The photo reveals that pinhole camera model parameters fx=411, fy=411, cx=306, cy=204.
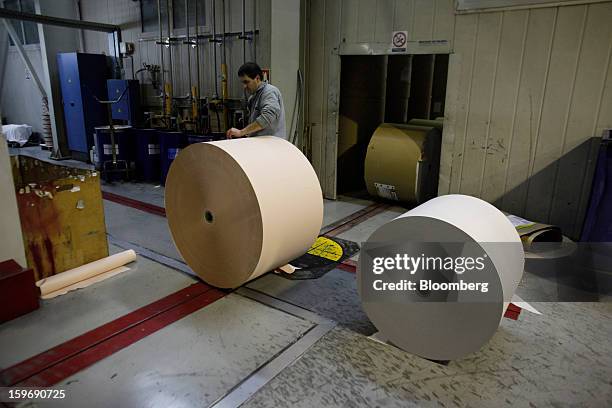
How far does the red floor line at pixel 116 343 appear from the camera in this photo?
1.96m

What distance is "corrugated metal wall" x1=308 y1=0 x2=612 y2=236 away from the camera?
136 inches

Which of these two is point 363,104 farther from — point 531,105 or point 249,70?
point 249,70

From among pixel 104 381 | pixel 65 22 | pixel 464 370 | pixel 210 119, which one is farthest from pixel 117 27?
pixel 464 370

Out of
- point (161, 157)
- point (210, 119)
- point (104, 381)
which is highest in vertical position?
point (210, 119)

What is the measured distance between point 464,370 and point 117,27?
24.4ft

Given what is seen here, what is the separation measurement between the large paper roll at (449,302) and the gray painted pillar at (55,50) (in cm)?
706

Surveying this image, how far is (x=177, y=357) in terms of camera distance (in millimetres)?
2105

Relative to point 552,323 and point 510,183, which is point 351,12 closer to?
point 510,183

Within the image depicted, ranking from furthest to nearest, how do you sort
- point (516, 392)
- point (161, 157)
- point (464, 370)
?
point (161, 157)
point (464, 370)
point (516, 392)

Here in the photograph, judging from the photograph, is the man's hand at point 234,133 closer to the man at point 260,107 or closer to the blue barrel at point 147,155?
the man at point 260,107

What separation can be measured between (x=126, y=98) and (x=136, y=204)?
265 cm

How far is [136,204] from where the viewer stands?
4.82 m

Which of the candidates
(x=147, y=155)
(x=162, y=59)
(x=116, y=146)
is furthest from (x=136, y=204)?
(x=162, y=59)

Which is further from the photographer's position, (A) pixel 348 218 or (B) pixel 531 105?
(A) pixel 348 218
